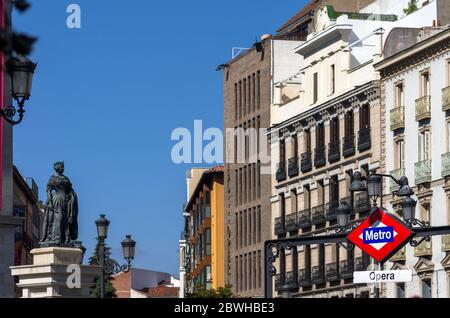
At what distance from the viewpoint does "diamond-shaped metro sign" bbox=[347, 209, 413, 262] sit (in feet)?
98.2

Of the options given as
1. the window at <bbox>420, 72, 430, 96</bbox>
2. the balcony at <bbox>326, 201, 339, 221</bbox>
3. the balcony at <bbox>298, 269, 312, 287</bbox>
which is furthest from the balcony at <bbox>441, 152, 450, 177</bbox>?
the balcony at <bbox>298, 269, 312, 287</bbox>

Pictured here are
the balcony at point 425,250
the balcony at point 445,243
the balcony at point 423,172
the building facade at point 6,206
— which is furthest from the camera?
the balcony at point 423,172

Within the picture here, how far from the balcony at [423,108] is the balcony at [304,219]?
13.5 m

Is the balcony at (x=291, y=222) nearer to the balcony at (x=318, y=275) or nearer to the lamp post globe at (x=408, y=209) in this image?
the balcony at (x=318, y=275)

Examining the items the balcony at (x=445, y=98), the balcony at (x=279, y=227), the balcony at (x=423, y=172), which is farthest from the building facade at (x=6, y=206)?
the balcony at (x=279, y=227)

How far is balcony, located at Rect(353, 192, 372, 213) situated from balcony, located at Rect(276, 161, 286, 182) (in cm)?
1015

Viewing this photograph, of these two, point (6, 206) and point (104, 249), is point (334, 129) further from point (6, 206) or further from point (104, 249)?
point (6, 206)

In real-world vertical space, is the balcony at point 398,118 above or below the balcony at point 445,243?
above

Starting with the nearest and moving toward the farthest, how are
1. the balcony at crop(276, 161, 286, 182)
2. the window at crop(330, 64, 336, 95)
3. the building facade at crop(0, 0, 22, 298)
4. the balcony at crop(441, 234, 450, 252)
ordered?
the building facade at crop(0, 0, 22, 298)
the balcony at crop(441, 234, 450, 252)
the window at crop(330, 64, 336, 95)
the balcony at crop(276, 161, 286, 182)

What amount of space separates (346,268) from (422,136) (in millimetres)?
9584

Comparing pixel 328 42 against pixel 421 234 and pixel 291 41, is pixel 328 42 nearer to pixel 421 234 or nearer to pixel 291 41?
pixel 291 41

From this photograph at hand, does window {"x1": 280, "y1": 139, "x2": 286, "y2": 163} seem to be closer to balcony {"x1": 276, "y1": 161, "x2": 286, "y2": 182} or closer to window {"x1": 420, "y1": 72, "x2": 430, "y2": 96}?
balcony {"x1": 276, "y1": 161, "x2": 286, "y2": 182}

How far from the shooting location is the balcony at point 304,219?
81875 mm

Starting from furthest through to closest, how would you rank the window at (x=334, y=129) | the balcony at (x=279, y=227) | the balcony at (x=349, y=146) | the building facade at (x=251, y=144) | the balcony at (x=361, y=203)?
the building facade at (x=251, y=144) → the balcony at (x=279, y=227) → the window at (x=334, y=129) → the balcony at (x=349, y=146) → the balcony at (x=361, y=203)
